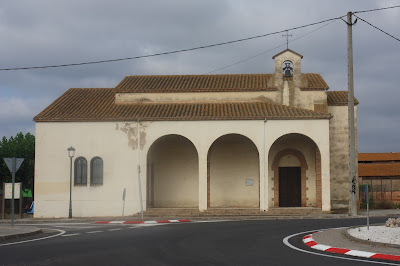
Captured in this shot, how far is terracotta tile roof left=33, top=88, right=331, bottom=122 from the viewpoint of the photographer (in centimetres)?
2708

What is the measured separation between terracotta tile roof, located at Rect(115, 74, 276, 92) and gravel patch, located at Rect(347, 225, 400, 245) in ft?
52.1

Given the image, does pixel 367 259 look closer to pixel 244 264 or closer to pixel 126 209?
pixel 244 264

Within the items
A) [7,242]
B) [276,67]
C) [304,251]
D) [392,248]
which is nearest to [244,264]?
[304,251]

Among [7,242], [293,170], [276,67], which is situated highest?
[276,67]

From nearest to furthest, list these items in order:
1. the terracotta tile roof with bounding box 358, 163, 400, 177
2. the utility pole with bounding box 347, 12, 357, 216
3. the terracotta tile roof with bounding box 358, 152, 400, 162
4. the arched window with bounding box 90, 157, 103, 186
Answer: the utility pole with bounding box 347, 12, 357, 216
the arched window with bounding box 90, 157, 103, 186
the terracotta tile roof with bounding box 358, 163, 400, 177
the terracotta tile roof with bounding box 358, 152, 400, 162

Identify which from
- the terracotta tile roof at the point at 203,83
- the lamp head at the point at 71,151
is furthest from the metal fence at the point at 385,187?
the lamp head at the point at 71,151

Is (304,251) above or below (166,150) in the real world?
below

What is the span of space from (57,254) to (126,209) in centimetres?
1547

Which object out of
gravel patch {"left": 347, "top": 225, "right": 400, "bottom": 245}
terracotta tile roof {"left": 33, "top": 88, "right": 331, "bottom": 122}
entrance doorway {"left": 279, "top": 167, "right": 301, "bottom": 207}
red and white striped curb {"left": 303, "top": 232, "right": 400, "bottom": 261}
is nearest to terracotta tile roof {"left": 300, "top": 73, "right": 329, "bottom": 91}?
terracotta tile roof {"left": 33, "top": 88, "right": 331, "bottom": 122}

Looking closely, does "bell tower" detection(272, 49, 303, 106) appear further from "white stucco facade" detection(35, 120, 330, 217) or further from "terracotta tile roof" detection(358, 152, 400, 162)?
"terracotta tile roof" detection(358, 152, 400, 162)

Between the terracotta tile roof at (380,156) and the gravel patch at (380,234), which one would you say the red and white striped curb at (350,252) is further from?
the terracotta tile roof at (380,156)

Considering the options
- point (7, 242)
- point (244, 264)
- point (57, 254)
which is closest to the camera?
point (244, 264)

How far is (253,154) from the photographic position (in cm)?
2966

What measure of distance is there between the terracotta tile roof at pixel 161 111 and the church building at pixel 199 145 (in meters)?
0.06
